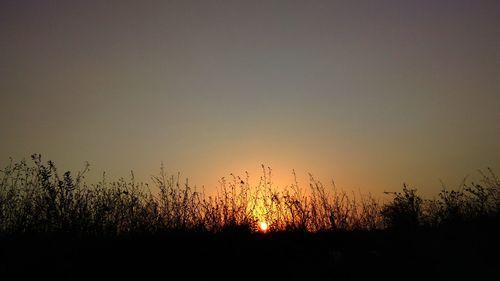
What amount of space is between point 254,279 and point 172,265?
3.08 ft

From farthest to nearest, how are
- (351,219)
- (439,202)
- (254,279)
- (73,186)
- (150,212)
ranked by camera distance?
(439,202)
(351,219)
(150,212)
(73,186)
(254,279)

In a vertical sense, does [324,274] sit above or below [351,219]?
below

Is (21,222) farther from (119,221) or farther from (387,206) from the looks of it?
(387,206)

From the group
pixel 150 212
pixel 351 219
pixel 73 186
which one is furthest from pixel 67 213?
pixel 351 219

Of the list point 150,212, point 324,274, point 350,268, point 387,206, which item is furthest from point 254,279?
point 387,206

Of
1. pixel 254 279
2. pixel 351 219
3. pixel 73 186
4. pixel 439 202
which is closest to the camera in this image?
pixel 254 279

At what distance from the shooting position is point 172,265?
152 inches

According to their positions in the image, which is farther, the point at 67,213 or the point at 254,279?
the point at 67,213

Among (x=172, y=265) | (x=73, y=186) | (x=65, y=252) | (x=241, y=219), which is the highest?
(x=73, y=186)

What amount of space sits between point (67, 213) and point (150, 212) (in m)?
1.43

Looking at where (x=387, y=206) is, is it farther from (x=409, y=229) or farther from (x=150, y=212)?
(x=150, y=212)

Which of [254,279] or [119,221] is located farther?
[119,221]

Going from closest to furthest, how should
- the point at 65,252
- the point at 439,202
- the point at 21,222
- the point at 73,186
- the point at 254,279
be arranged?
1. the point at 254,279
2. the point at 65,252
3. the point at 21,222
4. the point at 73,186
5. the point at 439,202

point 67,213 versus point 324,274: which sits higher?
point 67,213
